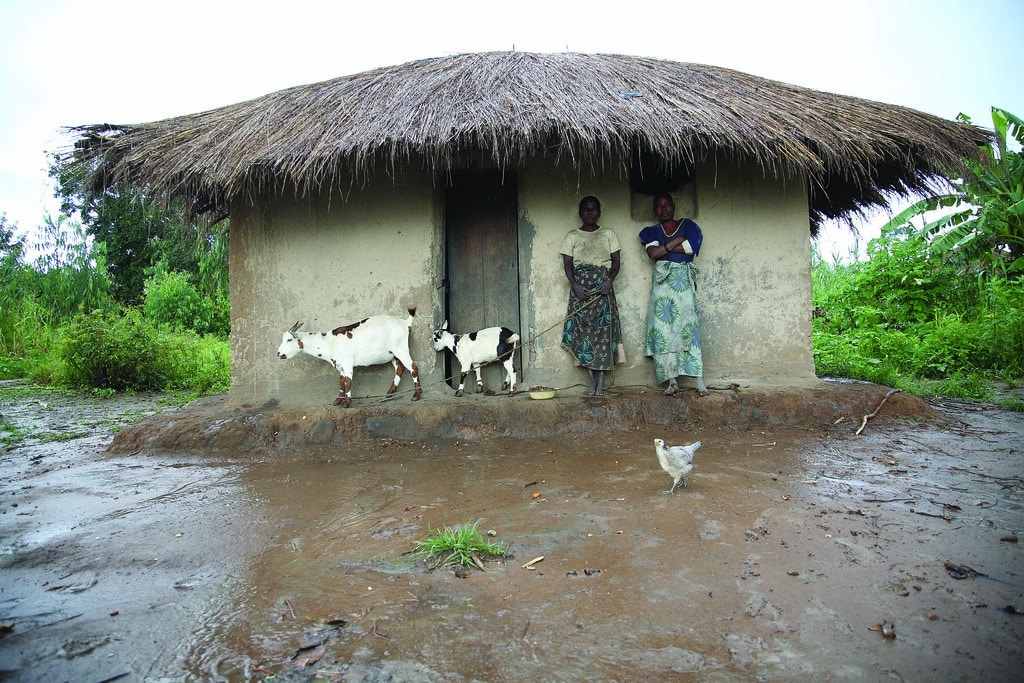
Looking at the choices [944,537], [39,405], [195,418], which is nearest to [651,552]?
[944,537]

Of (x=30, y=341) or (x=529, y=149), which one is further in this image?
(x=30, y=341)

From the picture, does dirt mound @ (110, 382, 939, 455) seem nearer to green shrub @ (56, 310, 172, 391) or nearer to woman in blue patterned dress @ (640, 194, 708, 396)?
woman in blue patterned dress @ (640, 194, 708, 396)

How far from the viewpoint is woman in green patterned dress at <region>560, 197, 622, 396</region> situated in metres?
5.28

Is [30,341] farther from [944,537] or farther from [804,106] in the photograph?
[944,537]

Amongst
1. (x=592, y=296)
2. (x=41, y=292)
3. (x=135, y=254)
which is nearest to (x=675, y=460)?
(x=592, y=296)

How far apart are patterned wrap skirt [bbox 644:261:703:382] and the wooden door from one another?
1.26 m

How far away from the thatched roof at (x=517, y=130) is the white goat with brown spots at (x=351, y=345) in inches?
43.8

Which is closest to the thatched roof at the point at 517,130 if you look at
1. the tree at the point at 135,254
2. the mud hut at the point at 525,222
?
the mud hut at the point at 525,222

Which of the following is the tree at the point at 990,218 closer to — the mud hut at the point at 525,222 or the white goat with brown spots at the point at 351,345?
the mud hut at the point at 525,222

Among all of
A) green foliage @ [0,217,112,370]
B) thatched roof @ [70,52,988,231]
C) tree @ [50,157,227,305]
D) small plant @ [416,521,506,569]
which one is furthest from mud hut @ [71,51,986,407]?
tree @ [50,157,227,305]

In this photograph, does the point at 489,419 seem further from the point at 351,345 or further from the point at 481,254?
the point at 481,254

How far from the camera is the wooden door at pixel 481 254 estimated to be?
5801 mm

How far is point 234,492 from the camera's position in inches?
151

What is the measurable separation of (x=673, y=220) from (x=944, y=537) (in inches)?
126
